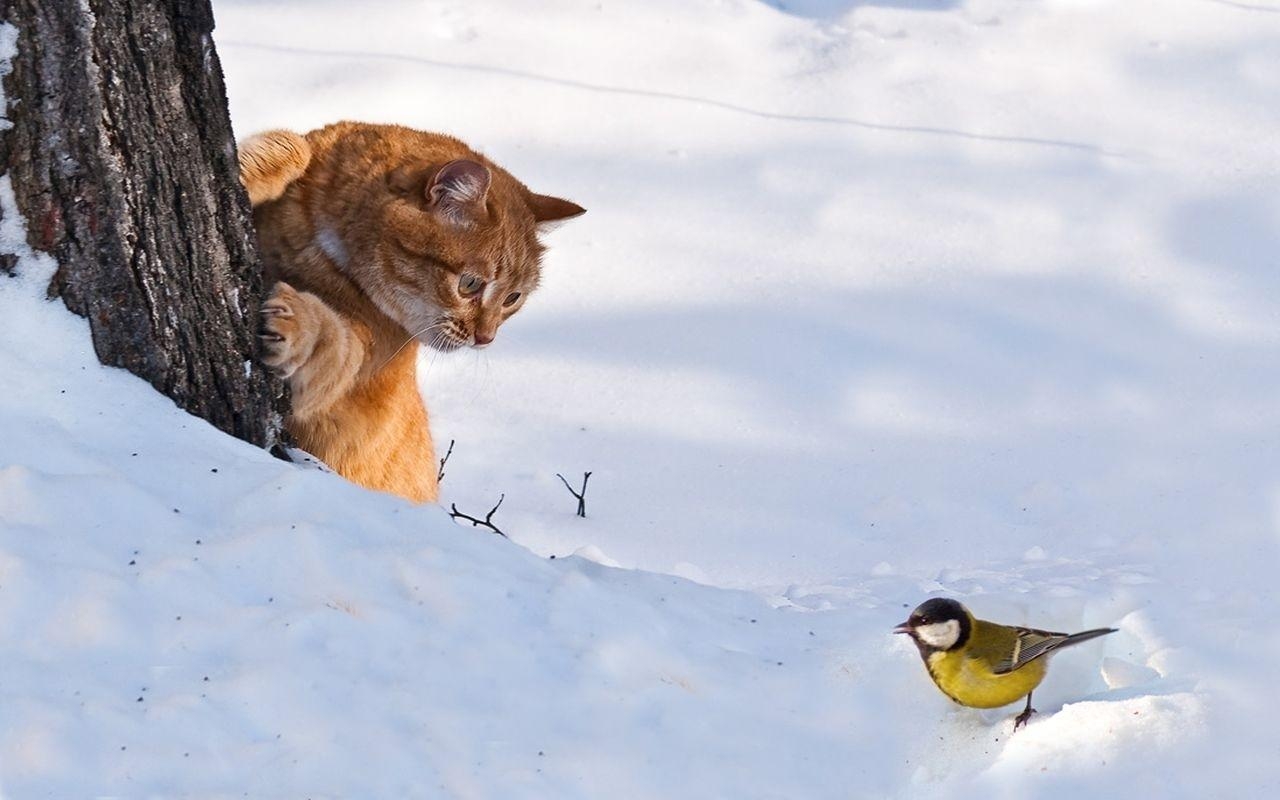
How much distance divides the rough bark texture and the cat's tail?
46 cm

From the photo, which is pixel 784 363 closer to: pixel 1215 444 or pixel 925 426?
pixel 925 426

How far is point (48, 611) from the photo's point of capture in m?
2.47

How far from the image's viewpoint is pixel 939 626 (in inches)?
112

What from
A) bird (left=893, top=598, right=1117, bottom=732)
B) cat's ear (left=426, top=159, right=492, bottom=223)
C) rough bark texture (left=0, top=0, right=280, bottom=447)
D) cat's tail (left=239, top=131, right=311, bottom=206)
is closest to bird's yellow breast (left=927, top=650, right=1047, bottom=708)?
bird (left=893, top=598, right=1117, bottom=732)

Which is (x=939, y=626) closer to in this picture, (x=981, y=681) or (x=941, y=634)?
(x=941, y=634)

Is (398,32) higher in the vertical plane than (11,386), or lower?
lower

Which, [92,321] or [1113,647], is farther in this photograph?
[1113,647]

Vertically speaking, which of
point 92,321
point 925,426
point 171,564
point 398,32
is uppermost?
point 92,321

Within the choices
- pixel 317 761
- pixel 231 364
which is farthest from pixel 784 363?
pixel 317 761

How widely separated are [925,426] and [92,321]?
3.05 meters

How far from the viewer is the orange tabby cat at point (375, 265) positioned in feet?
12.2

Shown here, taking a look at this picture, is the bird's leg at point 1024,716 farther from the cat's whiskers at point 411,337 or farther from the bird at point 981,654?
the cat's whiskers at point 411,337

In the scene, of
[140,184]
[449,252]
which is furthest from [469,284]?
[140,184]

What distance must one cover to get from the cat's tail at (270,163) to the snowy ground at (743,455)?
2.93ft
